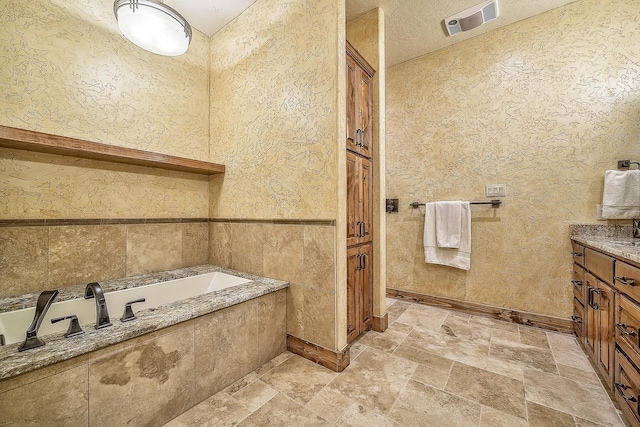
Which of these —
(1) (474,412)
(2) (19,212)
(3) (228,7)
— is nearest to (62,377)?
(2) (19,212)

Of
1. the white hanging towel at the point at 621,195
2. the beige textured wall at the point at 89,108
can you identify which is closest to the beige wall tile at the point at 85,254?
the beige textured wall at the point at 89,108

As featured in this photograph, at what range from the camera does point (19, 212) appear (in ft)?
5.03

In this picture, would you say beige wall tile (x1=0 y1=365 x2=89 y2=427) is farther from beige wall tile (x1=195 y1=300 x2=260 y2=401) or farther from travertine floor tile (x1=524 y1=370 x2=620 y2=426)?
travertine floor tile (x1=524 y1=370 x2=620 y2=426)

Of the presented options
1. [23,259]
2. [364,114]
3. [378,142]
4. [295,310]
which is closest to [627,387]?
[295,310]

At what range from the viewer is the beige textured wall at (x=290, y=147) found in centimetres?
159

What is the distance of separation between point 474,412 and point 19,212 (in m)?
2.88

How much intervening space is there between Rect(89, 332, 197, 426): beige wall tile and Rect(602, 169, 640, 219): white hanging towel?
3.07 meters

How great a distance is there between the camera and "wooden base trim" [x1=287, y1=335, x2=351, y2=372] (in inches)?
61.6

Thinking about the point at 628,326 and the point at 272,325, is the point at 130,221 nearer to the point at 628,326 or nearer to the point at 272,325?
the point at 272,325

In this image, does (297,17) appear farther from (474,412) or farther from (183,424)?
(474,412)

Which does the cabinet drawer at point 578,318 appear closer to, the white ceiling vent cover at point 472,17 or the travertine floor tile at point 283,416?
the travertine floor tile at point 283,416

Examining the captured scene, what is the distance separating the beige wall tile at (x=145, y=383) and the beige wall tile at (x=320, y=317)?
722mm

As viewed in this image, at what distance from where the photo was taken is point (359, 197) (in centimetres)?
197

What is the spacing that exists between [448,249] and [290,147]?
1960 mm
